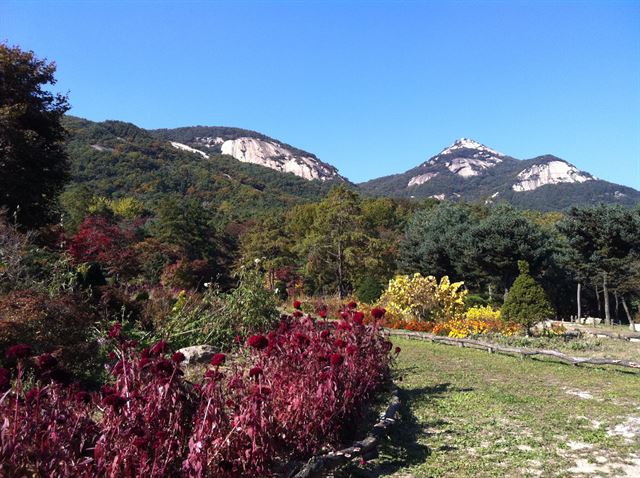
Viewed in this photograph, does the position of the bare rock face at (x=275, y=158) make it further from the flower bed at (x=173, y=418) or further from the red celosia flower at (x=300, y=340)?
the flower bed at (x=173, y=418)

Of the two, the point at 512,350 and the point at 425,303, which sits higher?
the point at 425,303

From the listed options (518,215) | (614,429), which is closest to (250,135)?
(518,215)

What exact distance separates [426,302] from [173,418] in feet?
41.6

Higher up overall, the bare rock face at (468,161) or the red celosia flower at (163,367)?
the bare rock face at (468,161)

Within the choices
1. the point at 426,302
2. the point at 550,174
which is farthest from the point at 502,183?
the point at 426,302

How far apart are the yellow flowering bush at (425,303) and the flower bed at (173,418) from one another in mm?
10662

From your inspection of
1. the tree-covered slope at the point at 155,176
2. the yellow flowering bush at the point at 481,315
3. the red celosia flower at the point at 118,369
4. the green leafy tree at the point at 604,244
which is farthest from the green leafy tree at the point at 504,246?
the tree-covered slope at the point at 155,176

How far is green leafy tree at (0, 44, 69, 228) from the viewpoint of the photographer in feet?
39.6

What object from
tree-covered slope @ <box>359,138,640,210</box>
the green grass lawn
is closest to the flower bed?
the green grass lawn

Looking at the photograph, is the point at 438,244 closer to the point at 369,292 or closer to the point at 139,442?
the point at 369,292

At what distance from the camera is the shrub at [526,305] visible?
39.4 feet

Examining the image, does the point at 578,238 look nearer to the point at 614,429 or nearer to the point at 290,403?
the point at 614,429

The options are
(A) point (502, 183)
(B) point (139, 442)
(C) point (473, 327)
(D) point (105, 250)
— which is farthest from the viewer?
(A) point (502, 183)

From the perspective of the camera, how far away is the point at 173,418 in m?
2.72
